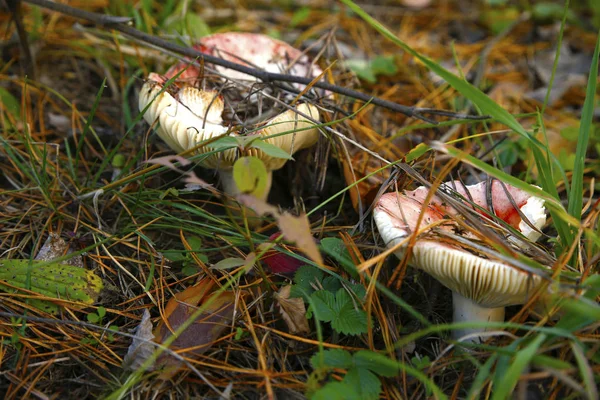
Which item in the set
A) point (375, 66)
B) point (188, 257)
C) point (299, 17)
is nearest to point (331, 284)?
point (188, 257)

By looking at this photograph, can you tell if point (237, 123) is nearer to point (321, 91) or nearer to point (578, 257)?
point (321, 91)

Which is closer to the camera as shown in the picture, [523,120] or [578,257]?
[578,257]

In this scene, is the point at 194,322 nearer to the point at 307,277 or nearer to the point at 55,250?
the point at 307,277

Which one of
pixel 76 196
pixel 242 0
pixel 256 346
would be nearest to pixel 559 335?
pixel 256 346

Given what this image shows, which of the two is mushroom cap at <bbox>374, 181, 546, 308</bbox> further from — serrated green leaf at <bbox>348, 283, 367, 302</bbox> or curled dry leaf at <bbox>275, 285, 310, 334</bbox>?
curled dry leaf at <bbox>275, 285, 310, 334</bbox>

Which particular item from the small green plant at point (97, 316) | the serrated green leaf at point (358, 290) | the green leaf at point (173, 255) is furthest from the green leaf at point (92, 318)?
the serrated green leaf at point (358, 290)

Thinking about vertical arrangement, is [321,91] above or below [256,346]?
above

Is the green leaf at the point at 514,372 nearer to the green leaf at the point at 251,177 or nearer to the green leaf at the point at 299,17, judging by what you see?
the green leaf at the point at 251,177
